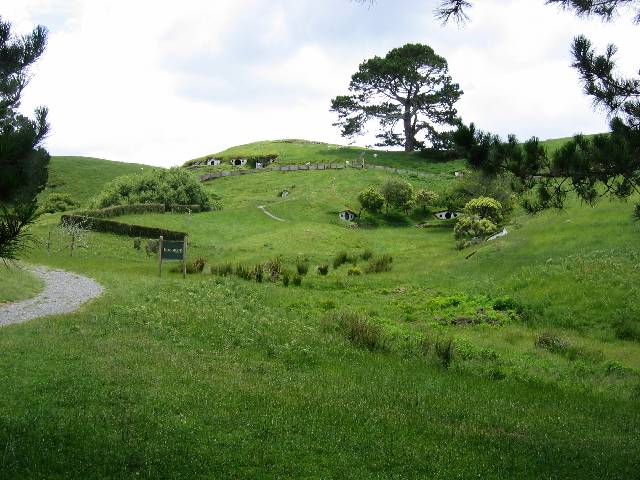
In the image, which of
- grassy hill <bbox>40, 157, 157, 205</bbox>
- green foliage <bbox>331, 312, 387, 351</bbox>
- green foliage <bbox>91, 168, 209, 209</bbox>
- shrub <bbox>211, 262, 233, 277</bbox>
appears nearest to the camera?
green foliage <bbox>331, 312, 387, 351</bbox>

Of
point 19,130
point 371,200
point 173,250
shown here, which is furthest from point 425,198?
point 19,130

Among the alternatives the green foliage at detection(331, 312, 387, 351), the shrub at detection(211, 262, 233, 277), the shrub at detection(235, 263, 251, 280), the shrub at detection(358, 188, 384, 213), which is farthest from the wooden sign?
the shrub at detection(358, 188, 384, 213)

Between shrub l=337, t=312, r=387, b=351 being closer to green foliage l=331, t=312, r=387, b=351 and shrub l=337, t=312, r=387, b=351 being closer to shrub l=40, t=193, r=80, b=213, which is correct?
green foliage l=331, t=312, r=387, b=351

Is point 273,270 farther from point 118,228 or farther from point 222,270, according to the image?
point 118,228

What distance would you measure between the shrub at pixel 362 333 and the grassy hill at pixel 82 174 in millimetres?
68352

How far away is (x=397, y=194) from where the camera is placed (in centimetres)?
6391

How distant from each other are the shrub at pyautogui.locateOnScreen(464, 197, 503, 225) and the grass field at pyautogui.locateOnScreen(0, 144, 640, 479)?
19.6 metres

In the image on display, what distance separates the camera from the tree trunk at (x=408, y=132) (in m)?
86.4

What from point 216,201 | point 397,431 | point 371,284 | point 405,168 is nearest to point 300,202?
point 216,201

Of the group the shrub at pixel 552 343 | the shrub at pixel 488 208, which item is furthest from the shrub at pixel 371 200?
the shrub at pixel 552 343

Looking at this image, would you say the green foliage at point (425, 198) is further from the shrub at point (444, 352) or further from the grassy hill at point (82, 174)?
the shrub at point (444, 352)

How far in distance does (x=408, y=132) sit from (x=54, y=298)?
77.1m

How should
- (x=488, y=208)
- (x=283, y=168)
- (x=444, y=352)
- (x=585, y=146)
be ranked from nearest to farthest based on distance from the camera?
(x=585, y=146) → (x=444, y=352) → (x=488, y=208) → (x=283, y=168)

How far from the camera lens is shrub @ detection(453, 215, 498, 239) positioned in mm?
45625
